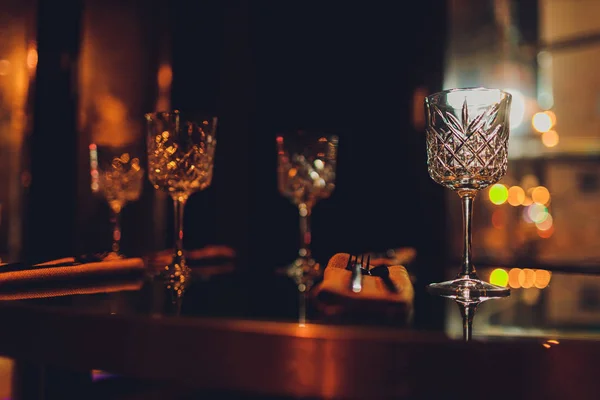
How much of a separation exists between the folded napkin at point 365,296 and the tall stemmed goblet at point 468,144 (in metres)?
0.12

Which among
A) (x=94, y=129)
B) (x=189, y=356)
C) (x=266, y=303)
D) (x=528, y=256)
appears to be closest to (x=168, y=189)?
(x=266, y=303)

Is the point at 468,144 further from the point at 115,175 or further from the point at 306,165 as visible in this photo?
the point at 115,175

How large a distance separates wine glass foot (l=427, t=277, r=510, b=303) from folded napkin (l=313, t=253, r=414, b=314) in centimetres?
7

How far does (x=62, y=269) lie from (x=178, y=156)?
224 millimetres

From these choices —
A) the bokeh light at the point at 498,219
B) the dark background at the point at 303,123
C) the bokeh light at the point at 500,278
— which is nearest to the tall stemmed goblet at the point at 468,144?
the bokeh light at the point at 500,278

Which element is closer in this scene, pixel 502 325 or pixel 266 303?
pixel 502 325

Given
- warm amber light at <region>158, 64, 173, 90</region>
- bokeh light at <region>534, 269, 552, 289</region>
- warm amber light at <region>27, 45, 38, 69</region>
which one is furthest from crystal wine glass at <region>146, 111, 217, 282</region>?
warm amber light at <region>158, 64, 173, 90</region>

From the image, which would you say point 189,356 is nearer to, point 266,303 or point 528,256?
point 266,303

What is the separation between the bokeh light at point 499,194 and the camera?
267cm

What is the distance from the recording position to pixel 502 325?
45 cm

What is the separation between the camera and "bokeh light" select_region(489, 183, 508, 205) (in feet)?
8.76

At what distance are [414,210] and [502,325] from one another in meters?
1.28

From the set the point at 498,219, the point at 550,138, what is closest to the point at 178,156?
the point at 498,219

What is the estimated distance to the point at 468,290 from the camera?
615mm
